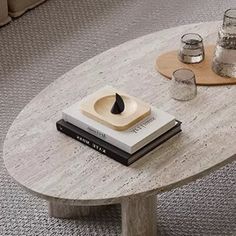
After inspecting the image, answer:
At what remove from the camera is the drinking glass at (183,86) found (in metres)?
1.78

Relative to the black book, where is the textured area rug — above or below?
below

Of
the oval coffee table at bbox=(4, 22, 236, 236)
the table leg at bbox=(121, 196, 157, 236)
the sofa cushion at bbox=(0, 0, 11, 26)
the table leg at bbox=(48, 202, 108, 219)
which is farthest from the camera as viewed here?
the sofa cushion at bbox=(0, 0, 11, 26)

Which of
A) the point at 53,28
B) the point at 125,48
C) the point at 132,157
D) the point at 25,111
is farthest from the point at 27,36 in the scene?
the point at 132,157

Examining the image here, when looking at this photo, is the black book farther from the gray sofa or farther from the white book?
the gray sofa

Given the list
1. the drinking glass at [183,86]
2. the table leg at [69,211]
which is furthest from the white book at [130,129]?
the table leg at [69,211]

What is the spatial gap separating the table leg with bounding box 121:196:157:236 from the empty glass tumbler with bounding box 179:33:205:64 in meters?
0.46

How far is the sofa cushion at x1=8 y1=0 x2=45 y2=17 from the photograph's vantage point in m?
2.92

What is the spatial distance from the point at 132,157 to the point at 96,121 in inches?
5.9

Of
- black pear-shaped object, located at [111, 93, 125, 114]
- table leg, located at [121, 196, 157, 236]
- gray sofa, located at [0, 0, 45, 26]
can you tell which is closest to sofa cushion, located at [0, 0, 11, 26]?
gray sofa, located at [0, 0, 45, 26]

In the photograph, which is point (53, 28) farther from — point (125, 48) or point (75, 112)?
point (75, 112)

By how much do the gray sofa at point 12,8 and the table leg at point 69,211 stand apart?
3.96 feet

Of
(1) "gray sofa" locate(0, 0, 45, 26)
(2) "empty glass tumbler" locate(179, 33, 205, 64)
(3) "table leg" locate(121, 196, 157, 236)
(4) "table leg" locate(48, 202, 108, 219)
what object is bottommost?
(4) "table leg" locate(48, 202, 108, 219)

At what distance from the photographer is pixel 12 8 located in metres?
2.93

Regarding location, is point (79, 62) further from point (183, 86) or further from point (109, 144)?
point (109, 144)
